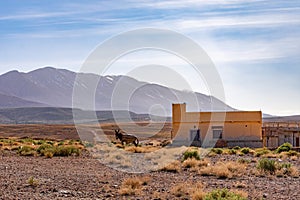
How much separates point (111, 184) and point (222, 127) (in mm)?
35172

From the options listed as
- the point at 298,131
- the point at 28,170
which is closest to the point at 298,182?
the point at 28,170

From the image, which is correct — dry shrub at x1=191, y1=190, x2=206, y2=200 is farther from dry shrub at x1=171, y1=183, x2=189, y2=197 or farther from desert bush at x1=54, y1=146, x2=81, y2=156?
desert bush at x1=54, y1=146, x2=81, y2=156

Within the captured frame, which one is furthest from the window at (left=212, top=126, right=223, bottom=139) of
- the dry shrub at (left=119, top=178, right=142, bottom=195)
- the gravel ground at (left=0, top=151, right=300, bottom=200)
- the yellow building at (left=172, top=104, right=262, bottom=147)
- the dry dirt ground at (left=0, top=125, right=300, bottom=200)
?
the dry shrub at (left=119, top=178, right=142, bottom=195)

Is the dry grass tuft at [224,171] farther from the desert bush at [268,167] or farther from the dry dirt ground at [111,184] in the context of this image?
the desert bush at [268,167]

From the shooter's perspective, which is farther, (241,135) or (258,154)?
(241,135)

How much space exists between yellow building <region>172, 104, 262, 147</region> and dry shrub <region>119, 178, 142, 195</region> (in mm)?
33808

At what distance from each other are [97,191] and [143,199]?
1.99 meters

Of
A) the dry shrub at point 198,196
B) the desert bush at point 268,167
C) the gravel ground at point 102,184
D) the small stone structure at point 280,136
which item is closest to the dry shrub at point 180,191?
the gravel ground at point 102,184

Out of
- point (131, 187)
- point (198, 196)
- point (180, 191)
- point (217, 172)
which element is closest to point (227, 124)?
point (217, 172)

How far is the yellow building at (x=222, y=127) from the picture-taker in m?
51.3

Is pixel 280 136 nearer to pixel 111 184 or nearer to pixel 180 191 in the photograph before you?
pixel 111 184

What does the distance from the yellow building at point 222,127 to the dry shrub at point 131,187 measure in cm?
3381

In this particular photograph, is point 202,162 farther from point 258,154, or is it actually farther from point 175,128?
point 175,128

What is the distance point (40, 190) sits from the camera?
1578 centimetres
